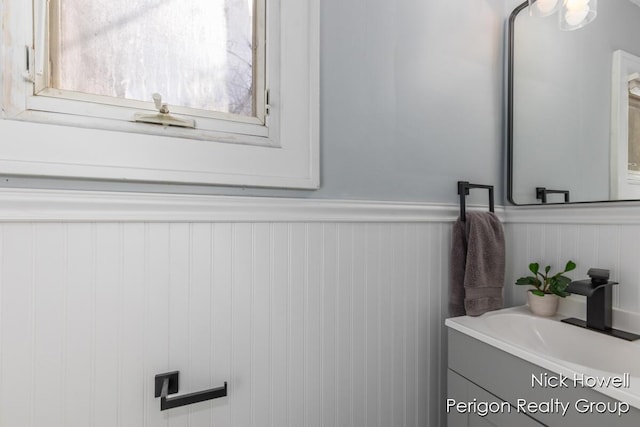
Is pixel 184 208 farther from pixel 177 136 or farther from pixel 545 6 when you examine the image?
pixel 545 6

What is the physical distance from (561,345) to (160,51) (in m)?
1.32

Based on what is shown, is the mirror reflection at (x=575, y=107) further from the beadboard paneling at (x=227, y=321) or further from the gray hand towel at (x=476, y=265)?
the beadboard paneling at (x=227, y=321)

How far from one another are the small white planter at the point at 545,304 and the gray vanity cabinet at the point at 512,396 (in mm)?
303

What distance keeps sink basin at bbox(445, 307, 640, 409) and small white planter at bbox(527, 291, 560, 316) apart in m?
0.02

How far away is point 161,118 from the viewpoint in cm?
73

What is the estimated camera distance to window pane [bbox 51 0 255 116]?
0.68 metres

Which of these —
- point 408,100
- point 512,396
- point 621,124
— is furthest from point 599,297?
point 408,100

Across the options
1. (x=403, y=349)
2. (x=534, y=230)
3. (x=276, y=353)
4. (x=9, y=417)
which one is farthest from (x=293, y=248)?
(x=534, y=230)

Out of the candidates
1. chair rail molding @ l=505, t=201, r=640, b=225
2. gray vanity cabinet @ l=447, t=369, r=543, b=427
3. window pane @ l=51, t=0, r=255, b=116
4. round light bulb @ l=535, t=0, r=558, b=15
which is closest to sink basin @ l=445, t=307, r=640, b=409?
gray vanity cabinet @ l=447, t=369, r=543, b=427

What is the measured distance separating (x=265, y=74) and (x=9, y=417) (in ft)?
3.03

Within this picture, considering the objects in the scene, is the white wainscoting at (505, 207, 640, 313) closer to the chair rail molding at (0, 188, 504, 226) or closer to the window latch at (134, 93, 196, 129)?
the chair rail molding at (0, 188, 504, 226)

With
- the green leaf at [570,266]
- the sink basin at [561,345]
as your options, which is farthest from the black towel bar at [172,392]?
the green leaf at [570,266]

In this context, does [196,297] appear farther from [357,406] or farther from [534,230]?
[534,230]

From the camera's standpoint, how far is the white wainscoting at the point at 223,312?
25.3 inches
